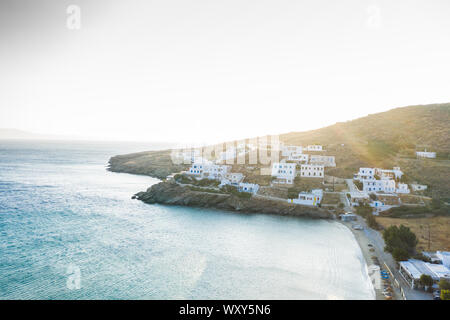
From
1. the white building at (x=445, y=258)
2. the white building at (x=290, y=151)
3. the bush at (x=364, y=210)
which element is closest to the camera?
the white building at (x=445, y=258)

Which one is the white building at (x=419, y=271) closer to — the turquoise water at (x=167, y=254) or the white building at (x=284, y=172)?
the turquoise water at (x=167, y=254)

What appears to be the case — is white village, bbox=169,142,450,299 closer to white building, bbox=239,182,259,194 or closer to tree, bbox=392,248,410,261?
white building, bbox=239,182,259,194

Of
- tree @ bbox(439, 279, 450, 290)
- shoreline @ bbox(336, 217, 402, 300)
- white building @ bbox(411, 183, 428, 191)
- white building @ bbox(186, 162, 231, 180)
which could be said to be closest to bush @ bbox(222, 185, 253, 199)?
white building @ bbox(186, 162, 231, 180)

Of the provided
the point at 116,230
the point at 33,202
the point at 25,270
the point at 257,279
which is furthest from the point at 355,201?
the point at 33,202

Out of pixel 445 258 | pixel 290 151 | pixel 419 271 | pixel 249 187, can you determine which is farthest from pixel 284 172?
pixel 419 271

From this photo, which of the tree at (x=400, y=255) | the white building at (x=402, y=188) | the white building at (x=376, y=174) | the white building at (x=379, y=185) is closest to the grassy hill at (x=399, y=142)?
the white building at (x=376, y=174)

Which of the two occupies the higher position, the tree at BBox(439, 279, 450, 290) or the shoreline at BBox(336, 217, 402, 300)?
the tree at BBox(439, 279, 450, 290)

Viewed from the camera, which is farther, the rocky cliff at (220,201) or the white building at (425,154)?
the white building at (425,154)

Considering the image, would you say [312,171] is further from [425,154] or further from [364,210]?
[425,154]
